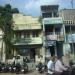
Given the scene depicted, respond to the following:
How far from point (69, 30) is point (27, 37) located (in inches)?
226

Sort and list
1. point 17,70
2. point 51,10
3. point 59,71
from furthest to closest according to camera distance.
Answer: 1. point 51,10
2. point 17,70
3. point 59,71

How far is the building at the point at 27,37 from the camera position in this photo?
41.0 metres

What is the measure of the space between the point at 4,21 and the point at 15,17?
2867mm

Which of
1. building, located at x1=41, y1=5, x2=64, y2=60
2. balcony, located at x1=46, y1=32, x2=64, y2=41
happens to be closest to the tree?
building, located at x1=41, y1=5, x2=64, y2=60

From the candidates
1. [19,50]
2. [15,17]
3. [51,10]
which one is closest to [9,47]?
[19,50]

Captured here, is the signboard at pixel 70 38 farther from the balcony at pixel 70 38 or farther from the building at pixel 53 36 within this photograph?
the building at pixel 53 36

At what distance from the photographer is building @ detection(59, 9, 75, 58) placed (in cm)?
4056

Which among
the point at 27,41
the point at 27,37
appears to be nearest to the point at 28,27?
the point at 27,37

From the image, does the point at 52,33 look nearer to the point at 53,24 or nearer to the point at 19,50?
the point at 53,24

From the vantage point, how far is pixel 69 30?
136 feet

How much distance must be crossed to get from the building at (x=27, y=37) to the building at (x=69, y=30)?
341 centimetres

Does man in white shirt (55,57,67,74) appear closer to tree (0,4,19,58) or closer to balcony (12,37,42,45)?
tree (0,4,19,58)

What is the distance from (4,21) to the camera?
130 ft

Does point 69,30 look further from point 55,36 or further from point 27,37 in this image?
point 27,37
